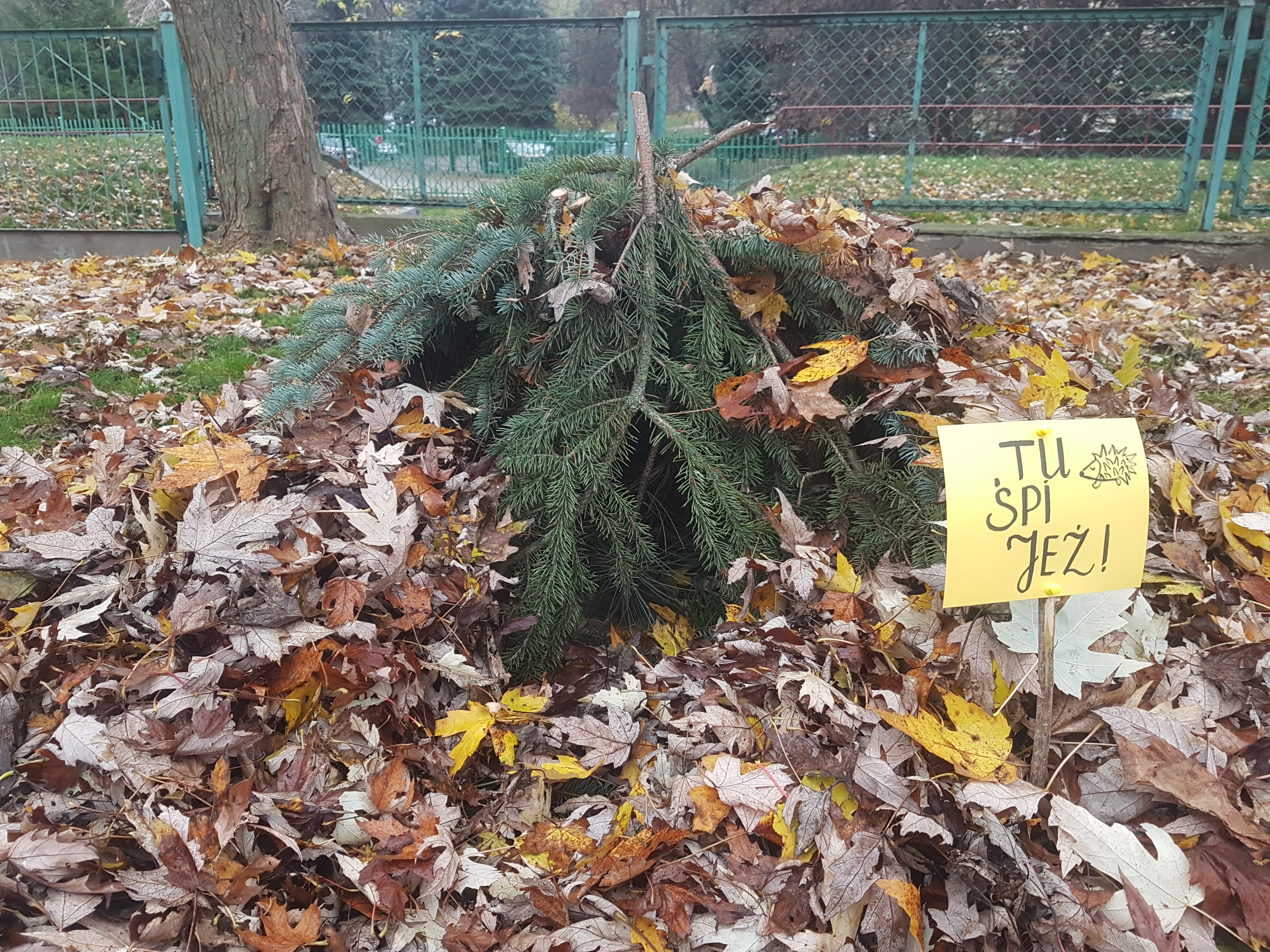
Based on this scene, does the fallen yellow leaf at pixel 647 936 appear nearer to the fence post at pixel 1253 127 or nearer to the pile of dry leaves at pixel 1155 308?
the pile of dry leaves at pixel 1155 308

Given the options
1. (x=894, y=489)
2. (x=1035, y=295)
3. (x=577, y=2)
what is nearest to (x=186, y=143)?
(x=1035, y=295)

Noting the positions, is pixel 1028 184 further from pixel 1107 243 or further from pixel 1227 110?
pixel 1107 243

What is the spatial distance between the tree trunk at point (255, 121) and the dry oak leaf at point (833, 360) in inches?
204

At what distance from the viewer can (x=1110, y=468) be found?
115 centimetres

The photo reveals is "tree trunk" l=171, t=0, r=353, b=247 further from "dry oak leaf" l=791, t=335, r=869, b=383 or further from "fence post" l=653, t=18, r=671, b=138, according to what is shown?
"dry oak leaf" l=791, t=335, r=869, b=383

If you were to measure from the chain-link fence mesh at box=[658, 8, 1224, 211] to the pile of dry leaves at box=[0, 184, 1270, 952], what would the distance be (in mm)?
4241

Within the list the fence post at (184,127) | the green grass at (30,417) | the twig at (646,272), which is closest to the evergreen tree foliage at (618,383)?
the twig at (646,272)

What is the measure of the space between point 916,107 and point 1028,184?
15.1 feet

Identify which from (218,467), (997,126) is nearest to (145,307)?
(218,467)

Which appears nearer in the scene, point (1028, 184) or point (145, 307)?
point (145, 307)

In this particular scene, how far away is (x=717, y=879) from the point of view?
1.22m

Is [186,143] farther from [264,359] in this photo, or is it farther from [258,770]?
[258,770]

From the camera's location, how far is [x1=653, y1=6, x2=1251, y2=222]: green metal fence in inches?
263

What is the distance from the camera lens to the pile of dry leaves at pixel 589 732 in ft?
3.75
